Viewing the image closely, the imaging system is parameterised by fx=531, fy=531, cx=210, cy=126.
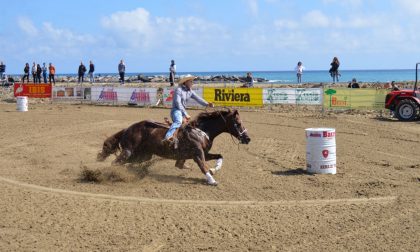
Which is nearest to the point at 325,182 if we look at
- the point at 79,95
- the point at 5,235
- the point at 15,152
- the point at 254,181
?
the point at 254,181

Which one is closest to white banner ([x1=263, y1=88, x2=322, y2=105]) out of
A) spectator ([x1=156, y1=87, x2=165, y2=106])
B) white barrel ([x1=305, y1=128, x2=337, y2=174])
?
spectator ([x1=156, y1=87, x2=165, y2=106])

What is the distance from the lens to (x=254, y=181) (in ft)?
33.8

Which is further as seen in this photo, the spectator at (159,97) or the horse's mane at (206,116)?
the spectator at (159,97)

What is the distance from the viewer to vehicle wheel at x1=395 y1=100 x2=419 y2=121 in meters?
21.1

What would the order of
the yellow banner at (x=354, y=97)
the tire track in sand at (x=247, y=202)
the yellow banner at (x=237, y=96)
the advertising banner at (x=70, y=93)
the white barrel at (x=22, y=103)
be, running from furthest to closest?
the advertising banner at (x=70, y=93) < the yellow banner at (x=237, y=96) < the white barrel at (x=22, y=103) < the yellow banner at (x=354, y=97) < the tire track in sand at (x=247, y=202)

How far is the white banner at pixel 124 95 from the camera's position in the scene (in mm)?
27016

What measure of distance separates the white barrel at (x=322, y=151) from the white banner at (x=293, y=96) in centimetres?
1313

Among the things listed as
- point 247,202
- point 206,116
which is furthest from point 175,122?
point 247,202

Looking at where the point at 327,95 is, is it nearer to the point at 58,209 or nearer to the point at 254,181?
the point at 254,181

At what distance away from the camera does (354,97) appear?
925 inches

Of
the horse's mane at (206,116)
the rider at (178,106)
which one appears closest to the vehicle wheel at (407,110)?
the horse's mane at (206,116)

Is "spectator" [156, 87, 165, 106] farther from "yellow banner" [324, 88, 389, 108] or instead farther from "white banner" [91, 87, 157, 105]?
"yellow banner" [324, 88, 389, 108]

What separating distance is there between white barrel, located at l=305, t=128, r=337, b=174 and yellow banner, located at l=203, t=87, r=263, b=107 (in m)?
14.1

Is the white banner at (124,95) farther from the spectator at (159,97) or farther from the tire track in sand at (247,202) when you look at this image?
the tire track in sand at (247,202)
